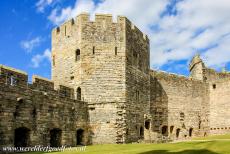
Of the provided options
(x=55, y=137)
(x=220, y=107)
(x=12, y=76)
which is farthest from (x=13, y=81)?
(x=220, y=107)

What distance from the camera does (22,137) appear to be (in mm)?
21969

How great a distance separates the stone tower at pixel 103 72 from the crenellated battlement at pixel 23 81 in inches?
90.9

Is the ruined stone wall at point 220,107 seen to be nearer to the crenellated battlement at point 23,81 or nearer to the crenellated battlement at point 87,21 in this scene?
the crenellated battlement at point 87,21

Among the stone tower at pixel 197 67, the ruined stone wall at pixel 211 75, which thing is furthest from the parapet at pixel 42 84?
the ruined stone wall at pixel 211 75

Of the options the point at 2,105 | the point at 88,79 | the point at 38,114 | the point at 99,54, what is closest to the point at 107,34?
the point at 99,54

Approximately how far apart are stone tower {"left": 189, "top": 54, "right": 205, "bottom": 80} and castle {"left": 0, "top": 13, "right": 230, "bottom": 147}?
851 cm

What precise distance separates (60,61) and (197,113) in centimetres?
1677

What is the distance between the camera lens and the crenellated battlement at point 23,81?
20625mm

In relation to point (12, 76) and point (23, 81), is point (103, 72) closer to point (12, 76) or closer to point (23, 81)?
point (23, 81)

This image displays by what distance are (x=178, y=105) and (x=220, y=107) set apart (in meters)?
5.00

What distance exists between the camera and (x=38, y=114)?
74.0ft

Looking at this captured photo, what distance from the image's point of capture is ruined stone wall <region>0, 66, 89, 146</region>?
20453 millimetres

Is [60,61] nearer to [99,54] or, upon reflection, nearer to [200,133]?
[99,54]

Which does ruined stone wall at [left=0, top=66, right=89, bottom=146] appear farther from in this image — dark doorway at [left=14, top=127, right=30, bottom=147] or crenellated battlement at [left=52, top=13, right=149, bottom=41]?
crenellated battlement at [left=52, top=13, right=149, bottom=41]
